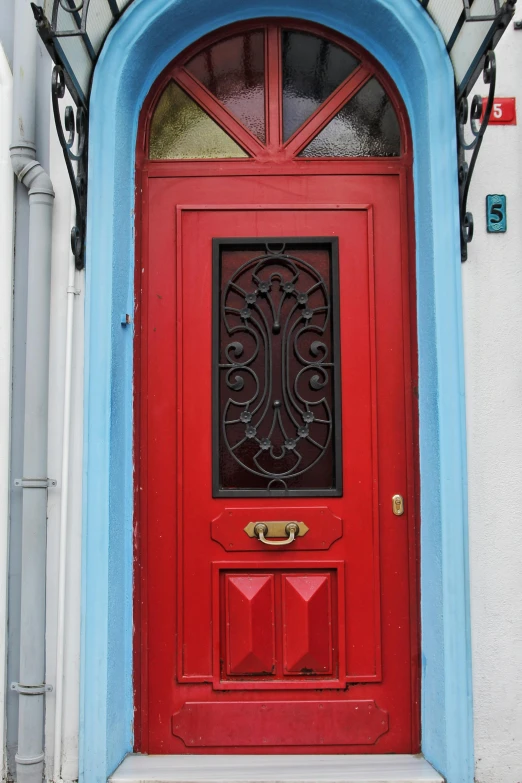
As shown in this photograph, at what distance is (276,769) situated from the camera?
2.86 metres

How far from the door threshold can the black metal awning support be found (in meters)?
2.10

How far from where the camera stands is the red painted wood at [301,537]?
9.98ft

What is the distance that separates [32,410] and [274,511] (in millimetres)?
1110

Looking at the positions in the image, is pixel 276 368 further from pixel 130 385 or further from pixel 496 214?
pixel 496 214

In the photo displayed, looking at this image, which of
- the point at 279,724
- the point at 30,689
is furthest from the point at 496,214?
the point at 30,689

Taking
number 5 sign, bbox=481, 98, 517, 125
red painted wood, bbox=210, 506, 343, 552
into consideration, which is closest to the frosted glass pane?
number 5 sign, bbox=481, 98, 517, 125

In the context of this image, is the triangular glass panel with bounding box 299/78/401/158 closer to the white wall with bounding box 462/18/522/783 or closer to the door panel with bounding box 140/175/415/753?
the door panel with bounding box 140/175/415/753

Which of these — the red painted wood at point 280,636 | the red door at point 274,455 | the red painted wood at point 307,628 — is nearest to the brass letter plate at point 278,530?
the red door at point 274,455

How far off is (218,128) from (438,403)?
162cm

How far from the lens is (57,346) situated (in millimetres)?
2934

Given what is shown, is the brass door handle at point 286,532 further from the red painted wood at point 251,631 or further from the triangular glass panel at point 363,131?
the triangular glass panel at point 363,131

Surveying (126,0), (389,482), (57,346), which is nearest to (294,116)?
(126,0)

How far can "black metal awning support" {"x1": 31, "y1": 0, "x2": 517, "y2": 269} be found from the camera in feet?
8.30

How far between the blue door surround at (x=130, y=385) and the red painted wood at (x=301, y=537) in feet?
1.31
